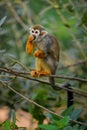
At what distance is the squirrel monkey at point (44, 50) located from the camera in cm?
303

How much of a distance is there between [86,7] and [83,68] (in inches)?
45.9

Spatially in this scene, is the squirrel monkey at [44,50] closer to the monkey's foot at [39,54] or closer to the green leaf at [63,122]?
the monkey's foot at [39,54]

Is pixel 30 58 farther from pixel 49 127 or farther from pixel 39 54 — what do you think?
pixel 49 127

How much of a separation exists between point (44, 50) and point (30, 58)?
1.72 meters

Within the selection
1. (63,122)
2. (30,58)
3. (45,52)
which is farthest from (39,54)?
(30,58)

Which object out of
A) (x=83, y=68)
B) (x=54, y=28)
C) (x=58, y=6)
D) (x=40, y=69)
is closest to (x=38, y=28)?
(x=40, y=69)

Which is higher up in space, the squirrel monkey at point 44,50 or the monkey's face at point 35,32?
the monkey's face at point 35,32

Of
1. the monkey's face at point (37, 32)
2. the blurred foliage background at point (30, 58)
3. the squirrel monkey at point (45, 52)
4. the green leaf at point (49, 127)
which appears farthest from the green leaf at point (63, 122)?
the monkey's face at point (37, 32)

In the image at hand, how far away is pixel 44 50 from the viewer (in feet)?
10.3

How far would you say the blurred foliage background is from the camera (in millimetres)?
3083

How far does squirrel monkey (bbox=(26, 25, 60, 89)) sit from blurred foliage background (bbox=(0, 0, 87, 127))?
119 millimetres

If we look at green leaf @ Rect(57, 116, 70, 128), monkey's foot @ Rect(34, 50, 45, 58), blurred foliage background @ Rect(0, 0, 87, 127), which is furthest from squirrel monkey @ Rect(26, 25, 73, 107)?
green leaf @ Rect(57, 116, 70, 128)

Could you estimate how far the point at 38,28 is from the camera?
3.04 metres

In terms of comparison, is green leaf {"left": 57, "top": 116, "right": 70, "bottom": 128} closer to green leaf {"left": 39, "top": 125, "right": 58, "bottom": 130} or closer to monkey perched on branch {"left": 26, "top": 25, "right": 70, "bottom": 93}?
green leaf {"left": 39, "top": 125, "right": 58, "bottom": 130}
